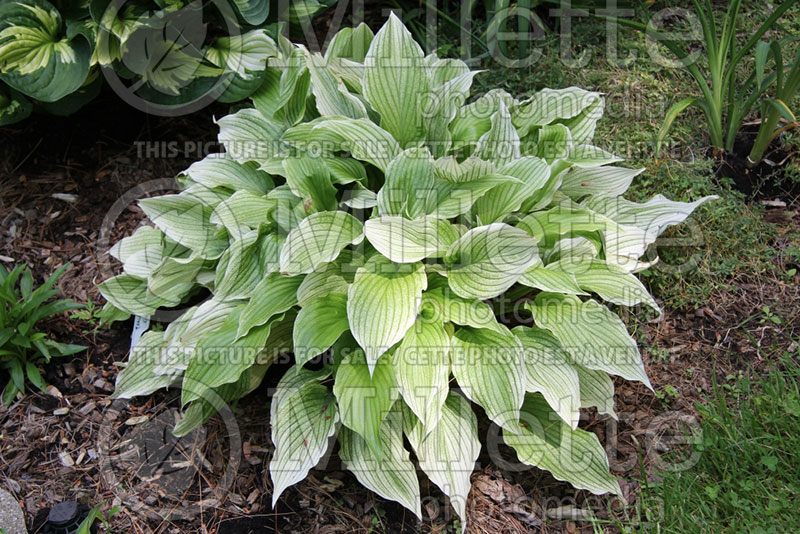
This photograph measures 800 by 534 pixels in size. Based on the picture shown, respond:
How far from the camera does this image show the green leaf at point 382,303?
1838mm

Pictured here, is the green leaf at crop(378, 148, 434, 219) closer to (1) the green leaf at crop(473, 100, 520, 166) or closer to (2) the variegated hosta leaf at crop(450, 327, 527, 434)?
(1) the green leaf at crop(473, 100, 520, 166)

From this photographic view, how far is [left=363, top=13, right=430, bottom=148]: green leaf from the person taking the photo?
7.44ft

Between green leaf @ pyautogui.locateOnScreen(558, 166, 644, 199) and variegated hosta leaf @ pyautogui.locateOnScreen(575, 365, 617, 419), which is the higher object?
green leaf @ pyautogui.locateOnScreen(558, 166, 644, 199)

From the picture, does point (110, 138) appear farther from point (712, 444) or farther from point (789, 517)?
point (789, 517)

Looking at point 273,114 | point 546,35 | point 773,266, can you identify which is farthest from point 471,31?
point 773,266

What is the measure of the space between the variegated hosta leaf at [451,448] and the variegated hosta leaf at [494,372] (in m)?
0.13

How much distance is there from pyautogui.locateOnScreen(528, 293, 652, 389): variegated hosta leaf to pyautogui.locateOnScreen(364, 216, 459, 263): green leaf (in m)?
0.39

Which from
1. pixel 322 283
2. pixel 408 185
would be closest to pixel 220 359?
pixel 322 283

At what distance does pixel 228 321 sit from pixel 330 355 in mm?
370

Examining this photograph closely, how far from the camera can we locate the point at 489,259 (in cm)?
199

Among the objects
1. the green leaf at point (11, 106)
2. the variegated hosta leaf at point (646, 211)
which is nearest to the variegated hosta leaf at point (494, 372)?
the variegated hosta leaf at point (646, 211)

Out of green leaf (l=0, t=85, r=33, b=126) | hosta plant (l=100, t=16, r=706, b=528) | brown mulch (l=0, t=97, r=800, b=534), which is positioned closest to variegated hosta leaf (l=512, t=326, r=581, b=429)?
hosta plant (l=100, t=16, r=706, b=528)

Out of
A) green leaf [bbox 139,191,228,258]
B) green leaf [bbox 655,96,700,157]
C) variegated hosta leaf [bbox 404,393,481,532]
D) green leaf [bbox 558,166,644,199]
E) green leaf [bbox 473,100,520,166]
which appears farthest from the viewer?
green leaf [bbox 655,96,700,157]

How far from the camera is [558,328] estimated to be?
208cm
